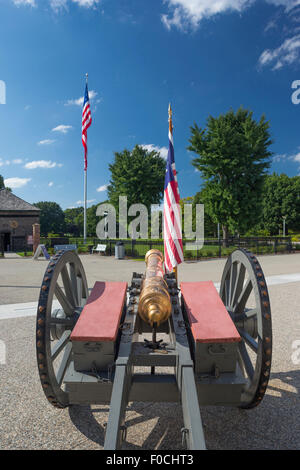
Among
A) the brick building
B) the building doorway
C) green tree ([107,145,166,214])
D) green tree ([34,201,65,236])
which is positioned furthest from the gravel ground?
green tree ([34,201,65,236])

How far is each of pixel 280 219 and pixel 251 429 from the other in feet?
194

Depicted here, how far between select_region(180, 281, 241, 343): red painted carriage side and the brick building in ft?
112

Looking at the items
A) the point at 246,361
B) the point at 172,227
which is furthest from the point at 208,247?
the point at 246,361

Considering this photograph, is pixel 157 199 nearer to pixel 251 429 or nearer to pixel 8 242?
pixel 8 242

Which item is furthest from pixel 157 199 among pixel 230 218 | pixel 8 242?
pixel 8 242

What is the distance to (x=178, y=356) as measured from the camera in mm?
2092

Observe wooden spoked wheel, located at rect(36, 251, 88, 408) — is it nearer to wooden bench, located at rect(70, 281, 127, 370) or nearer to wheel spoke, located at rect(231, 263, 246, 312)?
wooden bench, located at rect(70, 281, 127, 370)

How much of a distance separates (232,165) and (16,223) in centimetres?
2437

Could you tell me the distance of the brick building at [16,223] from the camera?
1320 inches

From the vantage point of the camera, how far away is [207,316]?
2344mm

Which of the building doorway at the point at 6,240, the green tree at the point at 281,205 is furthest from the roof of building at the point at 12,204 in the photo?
the green tree at the point at 281,205

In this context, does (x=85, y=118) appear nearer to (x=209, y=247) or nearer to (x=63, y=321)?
(x=209, y=247)

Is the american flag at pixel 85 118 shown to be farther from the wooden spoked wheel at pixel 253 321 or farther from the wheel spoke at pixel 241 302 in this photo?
the wheel spoke at pixel 241 302
